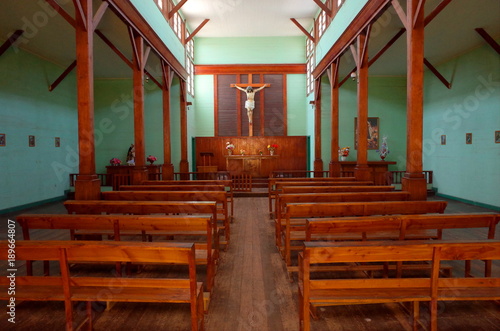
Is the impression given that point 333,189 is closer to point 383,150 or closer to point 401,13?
point 401,13

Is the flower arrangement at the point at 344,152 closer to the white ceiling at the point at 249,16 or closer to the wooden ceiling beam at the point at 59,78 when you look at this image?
the white ceiling at the point at 249,16

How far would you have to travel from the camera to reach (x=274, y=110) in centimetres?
1562

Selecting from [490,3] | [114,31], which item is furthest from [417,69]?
[114,31]

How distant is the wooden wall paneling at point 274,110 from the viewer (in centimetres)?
1554

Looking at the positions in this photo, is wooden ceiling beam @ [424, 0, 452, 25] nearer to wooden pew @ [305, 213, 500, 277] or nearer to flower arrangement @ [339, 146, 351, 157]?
wooden pew @ [305, 213, 500, 277]

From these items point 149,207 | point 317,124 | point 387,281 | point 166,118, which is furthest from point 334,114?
point 387,281

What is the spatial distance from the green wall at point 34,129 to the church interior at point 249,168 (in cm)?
5

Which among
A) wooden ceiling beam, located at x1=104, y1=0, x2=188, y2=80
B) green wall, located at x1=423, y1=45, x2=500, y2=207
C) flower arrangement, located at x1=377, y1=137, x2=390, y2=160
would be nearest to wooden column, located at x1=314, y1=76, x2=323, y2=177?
flower arrangement, located at x1=377, y1=137, x2=390, y2=160

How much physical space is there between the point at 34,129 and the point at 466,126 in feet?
41.7

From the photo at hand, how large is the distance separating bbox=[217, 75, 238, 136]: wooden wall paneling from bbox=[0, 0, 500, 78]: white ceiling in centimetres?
211

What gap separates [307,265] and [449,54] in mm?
10715

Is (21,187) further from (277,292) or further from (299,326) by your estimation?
(299,326)

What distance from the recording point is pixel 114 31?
8578mm

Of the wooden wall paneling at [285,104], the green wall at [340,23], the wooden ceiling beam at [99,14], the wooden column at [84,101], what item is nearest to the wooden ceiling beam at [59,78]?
the wooden ceiling beam at [99,14]
